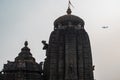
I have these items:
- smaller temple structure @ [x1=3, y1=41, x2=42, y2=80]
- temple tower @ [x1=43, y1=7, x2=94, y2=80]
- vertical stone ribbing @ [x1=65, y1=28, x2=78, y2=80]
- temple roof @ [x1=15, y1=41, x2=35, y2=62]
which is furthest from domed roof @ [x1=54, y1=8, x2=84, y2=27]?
smaller temple structure @ [x1=3, y1=41, x2=42, y2=80]

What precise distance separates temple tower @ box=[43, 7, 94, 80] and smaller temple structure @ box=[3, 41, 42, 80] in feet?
5.26

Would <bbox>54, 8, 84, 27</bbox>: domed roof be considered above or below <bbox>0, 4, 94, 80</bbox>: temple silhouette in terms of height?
above

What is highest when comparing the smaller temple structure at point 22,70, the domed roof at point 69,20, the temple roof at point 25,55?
the domed roof at point 69,20

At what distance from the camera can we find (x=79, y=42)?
37.6 m

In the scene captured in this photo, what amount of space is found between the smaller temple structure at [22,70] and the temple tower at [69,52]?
160cm

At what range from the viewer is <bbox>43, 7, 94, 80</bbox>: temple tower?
3512 centimetres

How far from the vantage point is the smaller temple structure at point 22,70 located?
37.5m

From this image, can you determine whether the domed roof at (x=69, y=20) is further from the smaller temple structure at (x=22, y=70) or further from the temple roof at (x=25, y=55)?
the smaller temple structure at (x=22, y=70)

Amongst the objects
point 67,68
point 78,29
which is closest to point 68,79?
point 67,68

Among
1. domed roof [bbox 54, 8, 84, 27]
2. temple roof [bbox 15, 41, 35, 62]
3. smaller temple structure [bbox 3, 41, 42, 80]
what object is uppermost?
domed roof [bbox 54, 8, 84, 27]

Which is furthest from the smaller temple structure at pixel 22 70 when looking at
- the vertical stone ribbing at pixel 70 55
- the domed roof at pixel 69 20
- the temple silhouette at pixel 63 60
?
the domed roof at pixel 69 20

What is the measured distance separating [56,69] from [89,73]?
5.13 metres

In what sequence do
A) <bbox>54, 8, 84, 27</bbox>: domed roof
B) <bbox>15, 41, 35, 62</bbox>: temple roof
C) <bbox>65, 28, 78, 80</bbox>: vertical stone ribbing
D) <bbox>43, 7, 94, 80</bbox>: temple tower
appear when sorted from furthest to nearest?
<bbox>15, 41, 35, 62</bbox>: temple roof → <bbox>54, 8, 84, 27</bbox>: domed roof → <bbox>43, 7, 94, 80</bbox>: temple tower → <bbox>65, 28, 78, 80</bbox>: vertical stone ribbing

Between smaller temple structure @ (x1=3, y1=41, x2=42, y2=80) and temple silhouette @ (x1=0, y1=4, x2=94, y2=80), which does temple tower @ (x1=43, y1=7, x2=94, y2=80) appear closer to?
temple silhouette @ (x1=0, y1=4, x2=94, y2=80)
